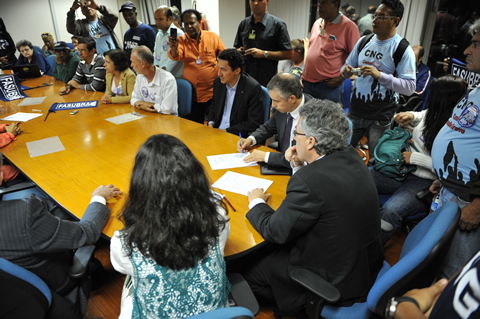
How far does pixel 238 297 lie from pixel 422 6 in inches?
195

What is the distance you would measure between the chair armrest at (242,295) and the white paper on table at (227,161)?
834 millimetres

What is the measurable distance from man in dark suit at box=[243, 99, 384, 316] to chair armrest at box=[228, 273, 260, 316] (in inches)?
8.8

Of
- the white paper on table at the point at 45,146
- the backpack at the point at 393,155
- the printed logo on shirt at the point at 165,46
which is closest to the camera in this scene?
the backpack at the point at 393,155

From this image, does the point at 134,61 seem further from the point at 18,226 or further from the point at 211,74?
the point at 18,226

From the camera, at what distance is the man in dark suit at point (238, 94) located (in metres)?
2.67

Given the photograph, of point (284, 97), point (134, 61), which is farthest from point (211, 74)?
point (284, 97)

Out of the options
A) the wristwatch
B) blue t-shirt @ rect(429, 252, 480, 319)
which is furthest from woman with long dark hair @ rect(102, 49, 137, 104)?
blue t-shirt @ rect(429, 252, 480, 319)

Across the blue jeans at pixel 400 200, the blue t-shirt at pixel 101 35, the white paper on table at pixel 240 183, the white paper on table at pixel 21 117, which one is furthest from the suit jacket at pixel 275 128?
the blue t-shirt at pixel 101 35

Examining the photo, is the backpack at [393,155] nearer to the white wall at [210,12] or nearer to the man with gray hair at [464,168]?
the man with gray hair at [464,168]

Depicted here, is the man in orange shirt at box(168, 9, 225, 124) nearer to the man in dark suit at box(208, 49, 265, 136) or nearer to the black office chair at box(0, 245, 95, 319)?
the man in dark suit at box(208, 49, 265, 136)

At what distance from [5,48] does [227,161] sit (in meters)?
6.10

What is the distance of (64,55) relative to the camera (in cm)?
426

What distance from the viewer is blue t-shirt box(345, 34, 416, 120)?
2373 mm

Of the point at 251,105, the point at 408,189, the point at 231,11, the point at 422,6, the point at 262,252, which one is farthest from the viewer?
the point at 231,11
